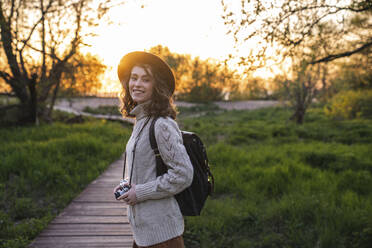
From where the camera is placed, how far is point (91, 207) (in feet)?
16.2

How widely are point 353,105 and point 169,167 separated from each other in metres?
19.7

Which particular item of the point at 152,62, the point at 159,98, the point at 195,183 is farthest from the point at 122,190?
the point at 152,62

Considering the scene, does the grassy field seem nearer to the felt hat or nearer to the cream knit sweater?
the felt hat

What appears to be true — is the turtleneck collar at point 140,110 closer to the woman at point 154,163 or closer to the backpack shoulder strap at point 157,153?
the woman at point 154,163

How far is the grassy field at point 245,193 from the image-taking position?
13.2 feet

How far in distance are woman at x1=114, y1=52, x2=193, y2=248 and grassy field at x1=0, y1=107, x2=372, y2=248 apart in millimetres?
1482

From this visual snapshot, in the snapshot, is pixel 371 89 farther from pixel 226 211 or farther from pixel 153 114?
pixel 153 114

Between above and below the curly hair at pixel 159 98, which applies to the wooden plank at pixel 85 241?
below

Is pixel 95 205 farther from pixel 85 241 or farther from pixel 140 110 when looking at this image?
pixel 140 110

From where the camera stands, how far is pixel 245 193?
5.53 meters

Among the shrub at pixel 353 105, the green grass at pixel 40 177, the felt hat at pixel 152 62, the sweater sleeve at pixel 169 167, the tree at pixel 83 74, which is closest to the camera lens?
the sweater sleeve at pixel 169 167

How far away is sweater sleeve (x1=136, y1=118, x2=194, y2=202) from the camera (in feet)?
5.75

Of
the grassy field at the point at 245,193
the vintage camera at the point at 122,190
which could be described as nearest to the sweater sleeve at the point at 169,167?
A: the vintage camera at the point at 122,190

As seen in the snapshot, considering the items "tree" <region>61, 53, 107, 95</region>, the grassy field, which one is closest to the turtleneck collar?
the grassy field
